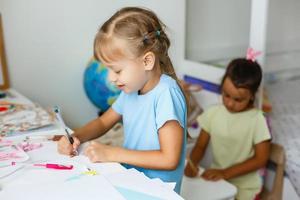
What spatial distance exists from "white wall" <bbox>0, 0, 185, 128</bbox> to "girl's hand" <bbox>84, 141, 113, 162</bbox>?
3.58 ft

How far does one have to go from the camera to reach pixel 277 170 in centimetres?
175

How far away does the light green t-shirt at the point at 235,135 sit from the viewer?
5.50 feet

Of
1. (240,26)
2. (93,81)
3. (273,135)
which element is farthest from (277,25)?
(93,81)

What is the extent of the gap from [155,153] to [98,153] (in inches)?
5.3

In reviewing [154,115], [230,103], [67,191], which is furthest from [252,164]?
[67,191]

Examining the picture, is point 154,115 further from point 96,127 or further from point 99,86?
point 99,86

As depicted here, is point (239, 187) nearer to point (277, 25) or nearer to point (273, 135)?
point (273, 135)

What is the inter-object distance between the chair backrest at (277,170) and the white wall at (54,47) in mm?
939

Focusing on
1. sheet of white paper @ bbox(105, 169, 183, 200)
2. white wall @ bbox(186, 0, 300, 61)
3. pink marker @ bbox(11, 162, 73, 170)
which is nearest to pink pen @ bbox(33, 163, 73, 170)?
pink marker @ bbox(11, 162, 73, 170)

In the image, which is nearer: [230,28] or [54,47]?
[54,47]

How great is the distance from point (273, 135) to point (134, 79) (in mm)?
1025

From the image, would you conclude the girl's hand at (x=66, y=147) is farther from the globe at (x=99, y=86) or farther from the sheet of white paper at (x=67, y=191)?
the globe at (x=99, y=86)

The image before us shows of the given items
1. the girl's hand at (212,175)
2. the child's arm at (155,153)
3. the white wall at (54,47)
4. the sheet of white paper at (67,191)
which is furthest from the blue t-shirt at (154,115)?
the white wall at (54,47)

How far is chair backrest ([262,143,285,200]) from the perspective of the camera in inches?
67.6
